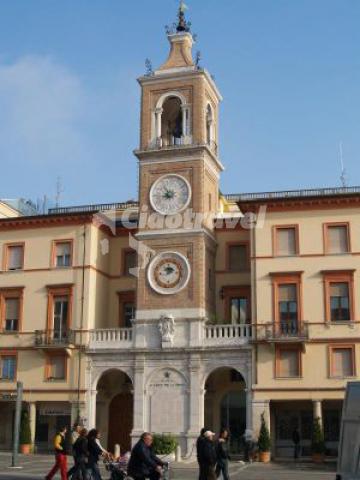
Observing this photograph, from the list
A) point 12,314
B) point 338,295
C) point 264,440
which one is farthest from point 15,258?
point 338,295

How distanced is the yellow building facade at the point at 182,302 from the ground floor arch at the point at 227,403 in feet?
0.21

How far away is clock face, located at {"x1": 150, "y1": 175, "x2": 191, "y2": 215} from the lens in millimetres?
43469

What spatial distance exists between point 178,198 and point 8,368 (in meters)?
14.2

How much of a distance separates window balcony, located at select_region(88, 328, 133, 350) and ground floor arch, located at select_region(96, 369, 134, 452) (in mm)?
1961

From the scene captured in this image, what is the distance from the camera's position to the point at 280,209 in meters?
42.1

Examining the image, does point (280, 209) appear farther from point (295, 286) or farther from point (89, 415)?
point (89, 415)

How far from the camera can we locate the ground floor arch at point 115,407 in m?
44.3

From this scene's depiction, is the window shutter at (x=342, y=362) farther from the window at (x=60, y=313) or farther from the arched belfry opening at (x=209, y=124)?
the window at (x=60, y=313)

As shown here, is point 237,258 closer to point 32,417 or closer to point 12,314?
point 12,314

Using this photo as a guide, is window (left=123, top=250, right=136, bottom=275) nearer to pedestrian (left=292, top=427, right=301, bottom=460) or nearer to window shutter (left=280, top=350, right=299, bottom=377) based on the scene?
window shutter (left=280, top=350, right=299, bottom=377)

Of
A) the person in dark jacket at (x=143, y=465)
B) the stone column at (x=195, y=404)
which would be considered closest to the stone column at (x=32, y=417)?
the stone column at (x=195, y=404)

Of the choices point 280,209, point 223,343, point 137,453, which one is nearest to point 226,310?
point 223,343

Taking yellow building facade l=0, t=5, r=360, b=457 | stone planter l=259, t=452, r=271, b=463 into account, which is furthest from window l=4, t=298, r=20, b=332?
stone planter l=259, t=452, r=271, b=463

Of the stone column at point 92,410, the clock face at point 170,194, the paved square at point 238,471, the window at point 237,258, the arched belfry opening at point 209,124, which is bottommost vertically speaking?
the paved square at point 238,471
